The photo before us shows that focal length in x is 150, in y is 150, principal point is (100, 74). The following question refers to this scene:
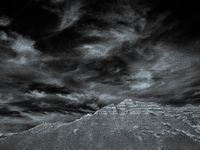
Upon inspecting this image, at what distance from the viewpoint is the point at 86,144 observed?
18938 centimetres

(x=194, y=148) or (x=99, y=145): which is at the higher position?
(x=99, y=145)

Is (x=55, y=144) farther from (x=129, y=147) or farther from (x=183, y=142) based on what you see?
(x=183, y=142)

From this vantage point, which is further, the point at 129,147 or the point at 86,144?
the point at 86,144

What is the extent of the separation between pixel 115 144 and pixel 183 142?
3414 inches

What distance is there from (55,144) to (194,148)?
555ft

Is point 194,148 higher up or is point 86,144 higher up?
point 86,144

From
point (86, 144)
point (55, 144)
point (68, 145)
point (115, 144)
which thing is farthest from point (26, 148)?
point (115, 144)

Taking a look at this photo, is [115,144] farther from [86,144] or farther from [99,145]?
[86,144]

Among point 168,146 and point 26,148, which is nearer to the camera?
point 168,146

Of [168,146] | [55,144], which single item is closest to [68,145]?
[55,144]

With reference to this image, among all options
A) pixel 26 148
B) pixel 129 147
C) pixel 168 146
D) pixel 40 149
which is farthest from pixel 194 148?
pixel 26 148

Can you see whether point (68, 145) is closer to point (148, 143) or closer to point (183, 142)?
point (148, 143)

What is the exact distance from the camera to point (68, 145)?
7372 inches

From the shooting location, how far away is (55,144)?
627 ft
